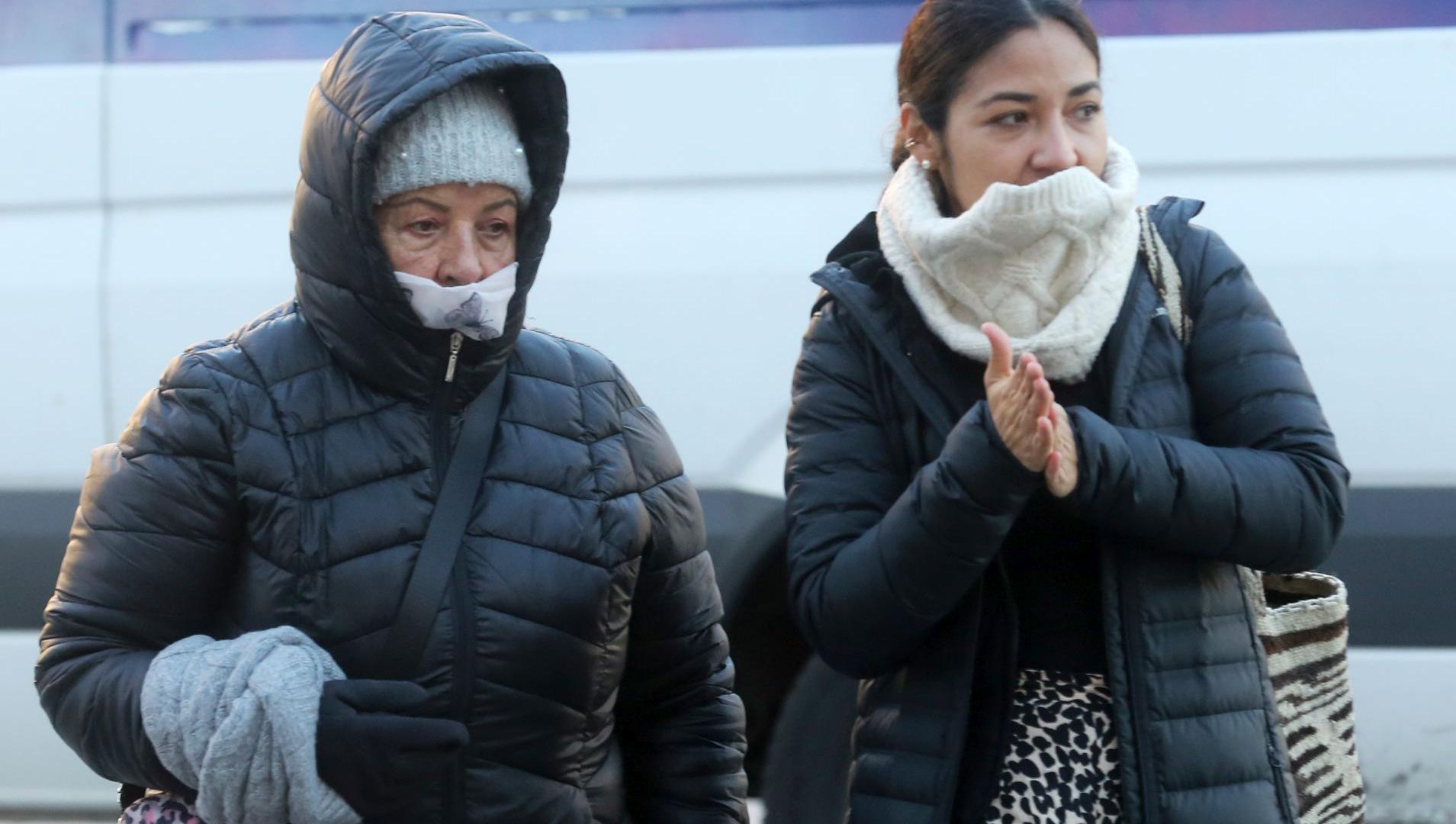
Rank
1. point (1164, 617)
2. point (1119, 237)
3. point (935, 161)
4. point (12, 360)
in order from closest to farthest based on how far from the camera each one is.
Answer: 1. point (1164, 617)
2. point (1119, 237)
3. point (935, 161)
4. point (12, 360)

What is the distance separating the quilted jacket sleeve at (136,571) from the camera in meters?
1.80

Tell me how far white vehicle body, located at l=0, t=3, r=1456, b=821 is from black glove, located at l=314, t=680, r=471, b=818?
6.24ft

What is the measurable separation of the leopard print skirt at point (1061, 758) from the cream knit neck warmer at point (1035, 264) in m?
0.38

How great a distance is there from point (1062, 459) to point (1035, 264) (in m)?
0.31

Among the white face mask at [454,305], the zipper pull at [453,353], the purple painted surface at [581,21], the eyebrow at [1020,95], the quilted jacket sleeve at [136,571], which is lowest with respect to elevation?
the quilted jacket sleeve at [136,571]

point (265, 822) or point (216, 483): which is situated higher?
point (216, 483)

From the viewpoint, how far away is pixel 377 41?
1953mm

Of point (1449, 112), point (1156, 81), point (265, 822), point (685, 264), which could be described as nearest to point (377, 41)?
point (265, 822)

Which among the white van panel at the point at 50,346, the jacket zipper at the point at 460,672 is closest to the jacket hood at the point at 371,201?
the jacket zipper at the point at 460,672

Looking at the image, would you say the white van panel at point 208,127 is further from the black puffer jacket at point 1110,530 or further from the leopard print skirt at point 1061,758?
the leopard print skirt at point 1061,758

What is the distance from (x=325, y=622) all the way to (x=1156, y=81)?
2.36 meters

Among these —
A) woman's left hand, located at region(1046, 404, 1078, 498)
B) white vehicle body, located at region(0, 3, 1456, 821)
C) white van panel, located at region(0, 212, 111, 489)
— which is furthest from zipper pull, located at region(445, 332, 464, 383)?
white van panel, located at region(0, 212, 111, 489)

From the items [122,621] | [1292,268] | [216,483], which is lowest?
Result: [122,621]

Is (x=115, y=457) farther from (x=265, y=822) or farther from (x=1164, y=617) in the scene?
(x=1164, y=617)
